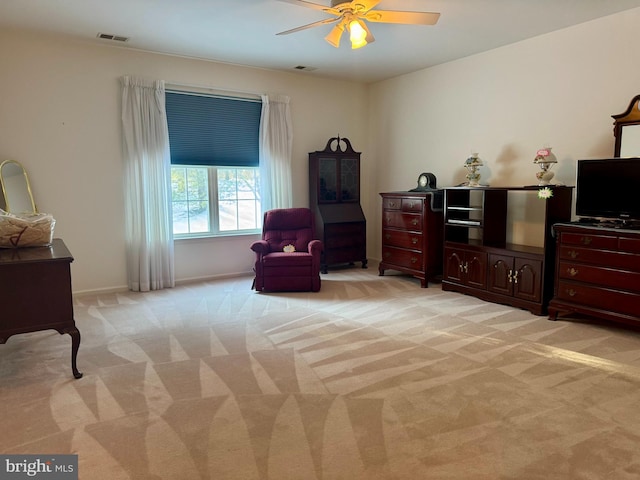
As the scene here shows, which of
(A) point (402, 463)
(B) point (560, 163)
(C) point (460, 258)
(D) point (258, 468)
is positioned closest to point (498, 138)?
(B) point (560, 163)

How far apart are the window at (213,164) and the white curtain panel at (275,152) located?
127 mm

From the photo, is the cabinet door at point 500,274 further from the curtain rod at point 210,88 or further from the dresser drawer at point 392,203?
the curtain rod at point 210,88

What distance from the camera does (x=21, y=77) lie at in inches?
182

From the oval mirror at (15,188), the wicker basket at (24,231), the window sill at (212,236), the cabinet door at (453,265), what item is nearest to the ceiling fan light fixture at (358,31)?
the cabinet door at (453,265)

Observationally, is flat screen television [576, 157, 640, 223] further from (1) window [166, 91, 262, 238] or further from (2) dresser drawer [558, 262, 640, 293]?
(1) window [166, 91, 262, 238]

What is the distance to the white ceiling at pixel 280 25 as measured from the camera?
3852 millimetres

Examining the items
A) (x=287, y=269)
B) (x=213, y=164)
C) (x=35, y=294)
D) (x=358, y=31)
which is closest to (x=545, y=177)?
(x=358, y=31)

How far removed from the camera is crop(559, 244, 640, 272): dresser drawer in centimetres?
357

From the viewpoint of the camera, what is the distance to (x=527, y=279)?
4324 mm

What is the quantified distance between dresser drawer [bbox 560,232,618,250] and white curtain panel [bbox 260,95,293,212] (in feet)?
11.6

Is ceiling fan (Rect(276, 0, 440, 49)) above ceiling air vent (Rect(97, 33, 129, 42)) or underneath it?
underneath

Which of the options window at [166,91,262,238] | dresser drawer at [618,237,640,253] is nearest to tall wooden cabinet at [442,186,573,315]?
dresser drawer at [618,237,640,253]

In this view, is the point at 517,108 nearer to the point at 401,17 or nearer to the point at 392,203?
the point at 392,203

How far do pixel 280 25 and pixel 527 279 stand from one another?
3365 mm
